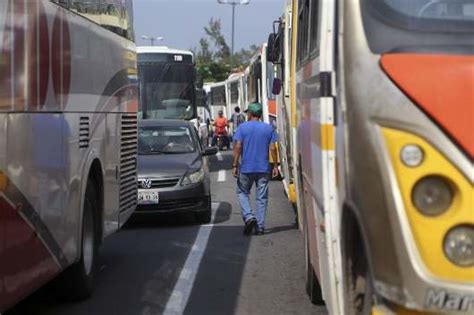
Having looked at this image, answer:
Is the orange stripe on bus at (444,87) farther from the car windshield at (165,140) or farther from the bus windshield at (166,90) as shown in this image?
the bus windshield at (166,90)

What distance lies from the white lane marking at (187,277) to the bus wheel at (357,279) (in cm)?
316

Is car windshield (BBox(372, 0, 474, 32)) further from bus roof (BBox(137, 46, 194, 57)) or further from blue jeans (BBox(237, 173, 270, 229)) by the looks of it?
bus roof (BBox(137, 46, 194, 57))

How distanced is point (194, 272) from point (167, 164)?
410cm

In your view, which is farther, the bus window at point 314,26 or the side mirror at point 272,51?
the side mirror at point 272,51

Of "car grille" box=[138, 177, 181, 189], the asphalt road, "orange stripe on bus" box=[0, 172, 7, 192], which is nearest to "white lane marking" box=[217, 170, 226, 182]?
the asphalt road

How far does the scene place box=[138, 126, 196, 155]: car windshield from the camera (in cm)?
1356

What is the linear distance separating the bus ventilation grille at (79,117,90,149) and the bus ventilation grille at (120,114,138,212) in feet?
6.17

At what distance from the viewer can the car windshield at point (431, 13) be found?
3.84 m

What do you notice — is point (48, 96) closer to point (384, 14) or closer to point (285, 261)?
point (384, 14)

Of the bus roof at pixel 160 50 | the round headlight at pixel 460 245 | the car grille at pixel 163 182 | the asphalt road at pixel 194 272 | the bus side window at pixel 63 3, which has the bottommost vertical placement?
the asphalt road at pixel 194 272

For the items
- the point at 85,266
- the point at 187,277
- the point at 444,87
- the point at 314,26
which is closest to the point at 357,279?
the point at 444,87

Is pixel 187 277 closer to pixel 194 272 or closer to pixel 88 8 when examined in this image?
pixel 194 272

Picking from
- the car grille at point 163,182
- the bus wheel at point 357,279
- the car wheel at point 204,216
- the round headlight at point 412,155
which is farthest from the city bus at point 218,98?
the round headlight at point 412,155

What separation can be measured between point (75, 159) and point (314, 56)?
256 centimetres
